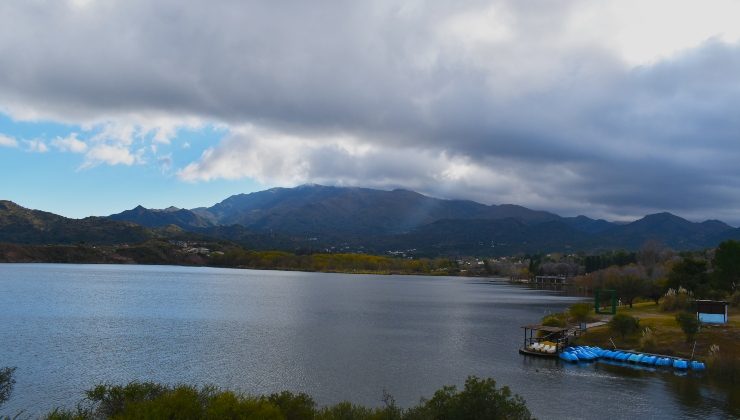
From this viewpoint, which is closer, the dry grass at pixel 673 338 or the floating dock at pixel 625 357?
the floating dock at pixel 625 357

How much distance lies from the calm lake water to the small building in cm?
2046

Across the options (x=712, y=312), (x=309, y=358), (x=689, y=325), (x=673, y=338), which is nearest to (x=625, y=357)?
(x=689, y=325)

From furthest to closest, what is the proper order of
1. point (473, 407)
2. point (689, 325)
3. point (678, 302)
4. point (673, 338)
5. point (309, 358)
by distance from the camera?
1. point (678, 302)
2. point (673, 338)
3. point (689, 325)
4. point (309, 358)
5. point (473, 407)

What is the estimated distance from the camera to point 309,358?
57.4m

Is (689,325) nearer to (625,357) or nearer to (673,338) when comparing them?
(673,338)

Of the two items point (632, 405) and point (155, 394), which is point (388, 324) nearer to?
point (632, 405)

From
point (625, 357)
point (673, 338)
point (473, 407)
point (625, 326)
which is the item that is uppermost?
point (473, 407)

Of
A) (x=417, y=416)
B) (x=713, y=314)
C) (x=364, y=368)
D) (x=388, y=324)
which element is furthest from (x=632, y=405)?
(x=388, y=324)

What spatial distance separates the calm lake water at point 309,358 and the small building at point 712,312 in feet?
67.1

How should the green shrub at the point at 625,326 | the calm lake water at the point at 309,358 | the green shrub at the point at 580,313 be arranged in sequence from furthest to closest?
the green shrub at the point at 580,313, the green shrub at the point at 625,326, the calm lake water at the point at 309,358

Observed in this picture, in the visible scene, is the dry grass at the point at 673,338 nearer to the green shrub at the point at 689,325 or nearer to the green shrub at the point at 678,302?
the green shrub at the point at 689,325

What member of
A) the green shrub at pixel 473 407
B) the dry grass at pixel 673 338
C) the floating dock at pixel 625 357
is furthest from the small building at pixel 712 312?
the green shrub at pixel 473 407

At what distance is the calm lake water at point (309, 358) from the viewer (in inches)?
1732

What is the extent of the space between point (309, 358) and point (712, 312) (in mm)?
52448
